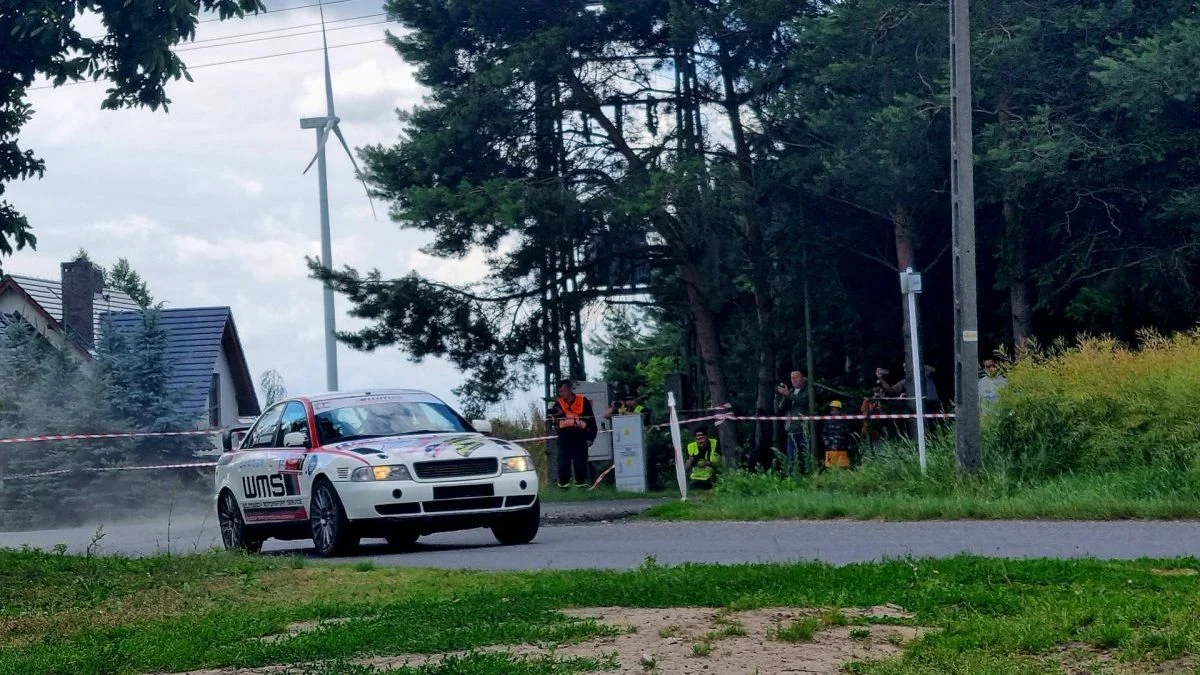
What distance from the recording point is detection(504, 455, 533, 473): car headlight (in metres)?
16.2

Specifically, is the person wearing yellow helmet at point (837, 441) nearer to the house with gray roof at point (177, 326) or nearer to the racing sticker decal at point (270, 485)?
the racing sticker decal at point (270, 485)

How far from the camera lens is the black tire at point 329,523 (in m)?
15.9

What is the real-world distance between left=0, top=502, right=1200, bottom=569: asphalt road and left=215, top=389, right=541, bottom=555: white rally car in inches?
13.8

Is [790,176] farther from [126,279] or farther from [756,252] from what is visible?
[126,279]

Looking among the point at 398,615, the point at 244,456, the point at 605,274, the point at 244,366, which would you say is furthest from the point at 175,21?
the point at 244,366

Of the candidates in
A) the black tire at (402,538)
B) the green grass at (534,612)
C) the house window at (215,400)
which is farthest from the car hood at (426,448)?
the house window at (215,400)

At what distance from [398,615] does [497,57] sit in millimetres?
23299

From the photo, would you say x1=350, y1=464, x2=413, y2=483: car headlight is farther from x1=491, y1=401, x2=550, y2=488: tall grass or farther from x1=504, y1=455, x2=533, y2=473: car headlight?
x1=491, y1=401, x2=550, y2=488: tall grass

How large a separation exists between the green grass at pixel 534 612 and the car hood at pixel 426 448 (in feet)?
10.6

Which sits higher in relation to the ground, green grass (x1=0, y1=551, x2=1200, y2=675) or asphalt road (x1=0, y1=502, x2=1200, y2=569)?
green grass (x1=0, y1=551, x2=1200, y2=675)

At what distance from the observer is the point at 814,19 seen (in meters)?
28.2

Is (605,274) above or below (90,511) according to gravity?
above

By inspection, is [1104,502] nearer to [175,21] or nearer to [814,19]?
[175,21]

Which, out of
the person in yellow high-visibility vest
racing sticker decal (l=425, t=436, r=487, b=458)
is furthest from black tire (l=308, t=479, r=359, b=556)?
the person in yellow high-visibility vest
